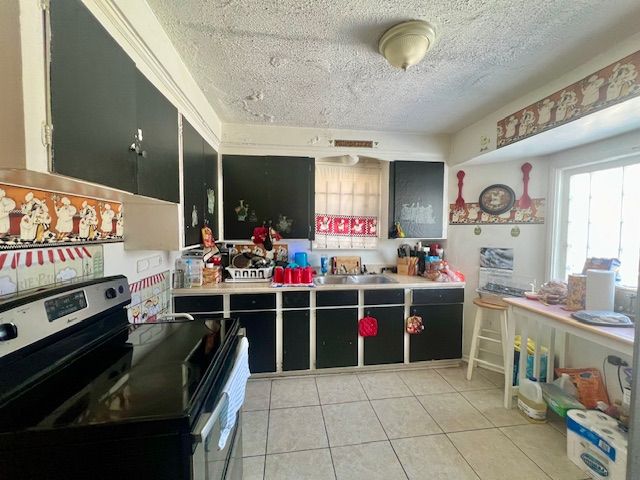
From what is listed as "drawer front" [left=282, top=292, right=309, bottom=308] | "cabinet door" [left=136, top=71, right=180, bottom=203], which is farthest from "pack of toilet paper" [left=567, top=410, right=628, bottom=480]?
"cabinet door" [left=136, top=71, right=180, bottom=203]

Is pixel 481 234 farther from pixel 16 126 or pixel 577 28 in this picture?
pixel 16 126

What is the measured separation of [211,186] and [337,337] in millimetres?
1753

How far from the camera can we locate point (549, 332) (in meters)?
2.09

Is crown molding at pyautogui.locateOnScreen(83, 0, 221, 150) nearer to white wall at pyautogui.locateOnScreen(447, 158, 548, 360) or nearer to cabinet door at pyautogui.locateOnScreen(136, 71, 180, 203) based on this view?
cabinet door at pyautogui.locateOnScreen(136, 71, 180, 203)

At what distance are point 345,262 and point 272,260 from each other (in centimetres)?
79

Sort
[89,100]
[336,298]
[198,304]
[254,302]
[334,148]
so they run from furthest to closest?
[334,148], [336,298], [254,302], [198,304], [89,100]

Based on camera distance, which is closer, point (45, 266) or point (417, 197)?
point (45, 266)

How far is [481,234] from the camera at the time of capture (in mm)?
2604

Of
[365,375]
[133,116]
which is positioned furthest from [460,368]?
[133,116]

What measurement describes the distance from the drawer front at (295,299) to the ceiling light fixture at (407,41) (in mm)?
1810

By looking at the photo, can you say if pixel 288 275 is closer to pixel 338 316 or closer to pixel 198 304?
pixel 338 316

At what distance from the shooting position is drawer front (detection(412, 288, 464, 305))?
2447 mm

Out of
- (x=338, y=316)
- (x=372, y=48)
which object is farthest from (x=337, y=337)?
(x=372, y=48)

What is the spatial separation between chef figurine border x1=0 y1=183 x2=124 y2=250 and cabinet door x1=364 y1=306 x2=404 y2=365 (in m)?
2.04
